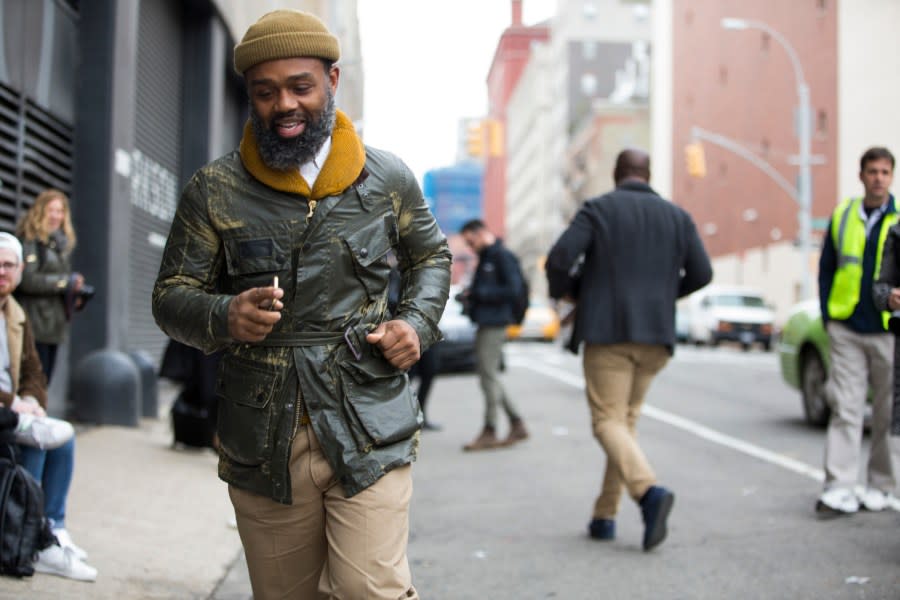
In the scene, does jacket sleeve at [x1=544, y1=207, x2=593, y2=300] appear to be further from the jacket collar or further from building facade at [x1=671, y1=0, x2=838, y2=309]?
building facade at [x1=671, y1=0, x2=838, y2=309]

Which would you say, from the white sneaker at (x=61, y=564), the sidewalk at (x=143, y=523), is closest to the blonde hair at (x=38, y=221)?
the sidewalk at (x=143, y=523)

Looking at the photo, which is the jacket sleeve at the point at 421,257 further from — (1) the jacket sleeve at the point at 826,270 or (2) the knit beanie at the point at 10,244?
(1) the jacket sleeve at the point at 826,270

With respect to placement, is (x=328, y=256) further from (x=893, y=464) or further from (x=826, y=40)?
(x=826, y=40)

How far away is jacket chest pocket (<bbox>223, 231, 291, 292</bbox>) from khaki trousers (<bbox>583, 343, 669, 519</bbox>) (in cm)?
339

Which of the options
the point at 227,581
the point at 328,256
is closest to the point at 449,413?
the point at 227,581

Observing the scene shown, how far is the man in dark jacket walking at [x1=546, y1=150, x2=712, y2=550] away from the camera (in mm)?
6273

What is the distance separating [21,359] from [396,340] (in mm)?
2857

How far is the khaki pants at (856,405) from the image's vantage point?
693cm

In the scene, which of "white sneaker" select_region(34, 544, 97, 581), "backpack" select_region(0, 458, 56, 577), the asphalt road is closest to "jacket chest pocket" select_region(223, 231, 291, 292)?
"backpack" select_region(0, 458, 56, 577)

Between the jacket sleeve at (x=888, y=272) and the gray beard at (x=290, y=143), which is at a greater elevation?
the gray beard at (x=290, y=143)

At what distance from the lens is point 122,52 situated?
10.5m

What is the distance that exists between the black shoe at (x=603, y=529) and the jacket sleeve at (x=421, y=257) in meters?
3.49

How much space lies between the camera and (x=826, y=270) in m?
7.23

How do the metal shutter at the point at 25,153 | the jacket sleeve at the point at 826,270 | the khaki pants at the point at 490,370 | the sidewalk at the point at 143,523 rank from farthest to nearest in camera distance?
the khaki pants at the point at 490,370
the metal shutter at the point at 25,153
the jacket sleeve at the point at 826,270
the sidewalk at the point at 143,523
